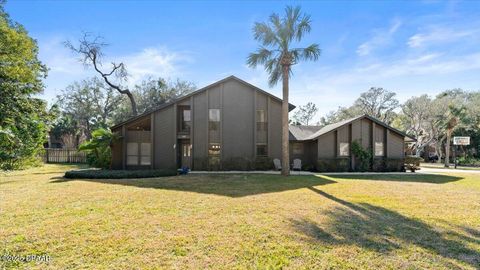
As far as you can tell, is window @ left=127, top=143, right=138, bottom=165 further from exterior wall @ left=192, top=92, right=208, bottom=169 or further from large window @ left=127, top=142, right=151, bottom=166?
exterior wall @ left=192, top=92, right=208, bottom=169

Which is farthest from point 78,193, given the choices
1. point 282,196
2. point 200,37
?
point 200,37

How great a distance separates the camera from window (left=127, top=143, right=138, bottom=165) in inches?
736

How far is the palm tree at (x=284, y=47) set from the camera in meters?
14.9

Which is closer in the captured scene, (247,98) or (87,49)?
(247,98)

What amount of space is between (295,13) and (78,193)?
48.1 feet

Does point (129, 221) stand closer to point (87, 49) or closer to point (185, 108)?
point (185, 108)

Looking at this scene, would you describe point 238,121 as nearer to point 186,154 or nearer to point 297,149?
point 186,154

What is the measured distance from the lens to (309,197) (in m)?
8.69

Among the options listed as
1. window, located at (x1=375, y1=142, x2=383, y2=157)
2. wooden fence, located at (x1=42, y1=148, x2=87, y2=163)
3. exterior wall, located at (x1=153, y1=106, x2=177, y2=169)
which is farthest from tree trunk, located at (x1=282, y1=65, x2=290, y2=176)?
wooden fence, located at (x1=42, y1=148, x2=87, y2=163)

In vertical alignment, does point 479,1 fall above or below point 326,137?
above

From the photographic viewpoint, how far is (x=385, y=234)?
4988 mm

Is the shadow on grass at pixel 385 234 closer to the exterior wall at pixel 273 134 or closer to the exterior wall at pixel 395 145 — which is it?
the exterior wall at pixel 273 134

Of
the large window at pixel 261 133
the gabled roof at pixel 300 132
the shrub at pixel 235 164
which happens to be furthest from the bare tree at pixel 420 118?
the shrub at pixel 235 164

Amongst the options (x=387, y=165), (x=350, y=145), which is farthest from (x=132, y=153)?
(x=387, y=165)
